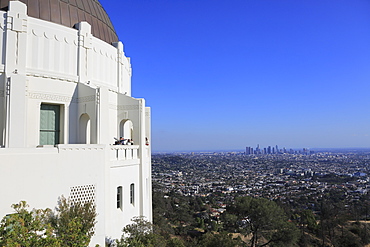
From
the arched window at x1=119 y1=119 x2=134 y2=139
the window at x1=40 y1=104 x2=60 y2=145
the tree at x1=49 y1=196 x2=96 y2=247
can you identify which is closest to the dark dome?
the window at x1=40 y1=104 x2=60 y2=145

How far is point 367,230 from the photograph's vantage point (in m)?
33.7

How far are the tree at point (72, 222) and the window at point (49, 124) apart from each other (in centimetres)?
442

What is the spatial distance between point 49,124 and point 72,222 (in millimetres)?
6592

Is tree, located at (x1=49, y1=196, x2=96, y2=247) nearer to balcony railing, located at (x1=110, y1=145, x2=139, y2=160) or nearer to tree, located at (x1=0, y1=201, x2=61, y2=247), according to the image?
tree, located at (x1=0, y1=201, x2=61, y2=247)

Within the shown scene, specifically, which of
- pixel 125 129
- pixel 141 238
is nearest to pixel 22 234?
pixel 141 238

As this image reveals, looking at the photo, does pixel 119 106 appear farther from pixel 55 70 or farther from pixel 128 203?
pixel 128 203

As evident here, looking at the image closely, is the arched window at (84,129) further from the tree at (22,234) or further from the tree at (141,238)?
the tree at (22,234)

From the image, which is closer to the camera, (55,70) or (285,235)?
(55,70)

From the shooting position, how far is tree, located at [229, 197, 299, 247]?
23.4 m

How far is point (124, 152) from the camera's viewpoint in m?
12.7

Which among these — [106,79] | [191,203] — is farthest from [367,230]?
[106,79]

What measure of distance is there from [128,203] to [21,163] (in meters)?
5.59

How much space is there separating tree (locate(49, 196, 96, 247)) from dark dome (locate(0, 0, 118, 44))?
9.00 m

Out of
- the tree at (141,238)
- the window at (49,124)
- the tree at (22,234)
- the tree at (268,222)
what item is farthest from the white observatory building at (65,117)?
the tree at (268,222)
